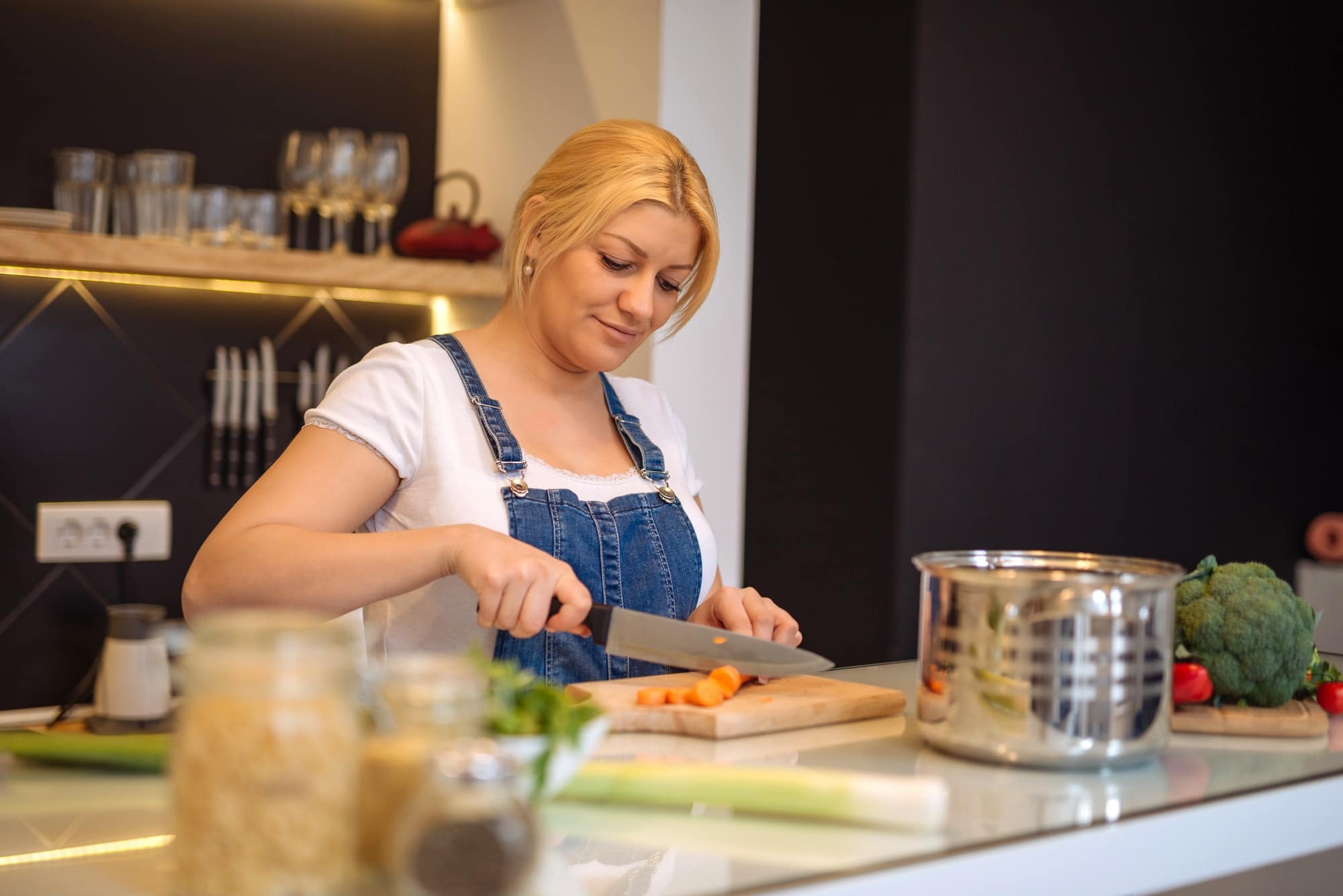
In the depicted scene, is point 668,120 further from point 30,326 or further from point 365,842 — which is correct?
point 365,842

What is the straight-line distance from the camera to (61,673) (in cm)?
263

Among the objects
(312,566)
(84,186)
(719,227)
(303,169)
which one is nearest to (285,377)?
(303,169)

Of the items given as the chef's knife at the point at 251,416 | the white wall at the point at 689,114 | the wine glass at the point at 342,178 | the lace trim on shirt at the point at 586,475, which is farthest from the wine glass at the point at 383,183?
the lace trim on shirt at the point at 586,475

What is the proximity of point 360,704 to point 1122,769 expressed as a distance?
2.08 feet

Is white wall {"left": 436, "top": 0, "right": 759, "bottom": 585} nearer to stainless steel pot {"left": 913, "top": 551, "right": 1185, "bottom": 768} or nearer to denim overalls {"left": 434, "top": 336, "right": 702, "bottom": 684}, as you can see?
denim overalls {"left": 434, "top": 336, "right": 702, "bottom": 684}

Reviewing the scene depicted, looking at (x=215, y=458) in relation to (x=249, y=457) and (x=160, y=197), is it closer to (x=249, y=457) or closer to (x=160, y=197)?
(x=249, y=457)

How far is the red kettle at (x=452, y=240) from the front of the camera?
2.78m

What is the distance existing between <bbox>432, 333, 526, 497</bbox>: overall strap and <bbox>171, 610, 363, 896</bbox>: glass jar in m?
0.93

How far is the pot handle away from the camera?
2.89 m

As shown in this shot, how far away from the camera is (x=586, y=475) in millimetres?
1676

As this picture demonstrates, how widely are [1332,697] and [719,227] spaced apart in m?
1.56

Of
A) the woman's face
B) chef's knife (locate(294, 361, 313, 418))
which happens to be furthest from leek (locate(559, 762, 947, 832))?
chef's knife (locate(294, 361, 313, 418))

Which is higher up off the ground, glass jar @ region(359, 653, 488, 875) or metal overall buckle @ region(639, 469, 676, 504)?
metal overall buckle @ region(639, 469, 676, 504)

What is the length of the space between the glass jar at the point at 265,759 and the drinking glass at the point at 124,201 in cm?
211
